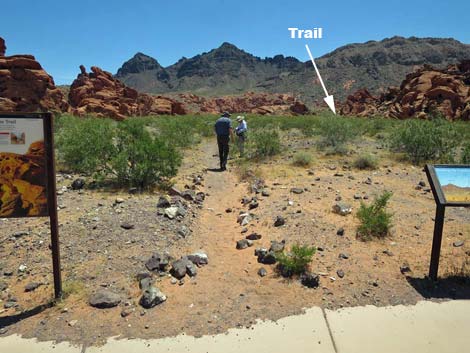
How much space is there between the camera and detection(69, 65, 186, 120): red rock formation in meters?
42.5

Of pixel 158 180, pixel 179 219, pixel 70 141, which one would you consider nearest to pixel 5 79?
pixel 70 141

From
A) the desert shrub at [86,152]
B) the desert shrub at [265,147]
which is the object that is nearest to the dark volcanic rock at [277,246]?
the desert shrub at [86,152]

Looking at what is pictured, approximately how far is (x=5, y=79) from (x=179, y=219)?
3605 cm

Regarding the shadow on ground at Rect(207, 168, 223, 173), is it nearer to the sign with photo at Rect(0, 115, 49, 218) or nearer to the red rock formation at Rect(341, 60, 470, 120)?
the sign with photo at Rect(0, 115, 49, 218)

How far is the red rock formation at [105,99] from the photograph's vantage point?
139 ft

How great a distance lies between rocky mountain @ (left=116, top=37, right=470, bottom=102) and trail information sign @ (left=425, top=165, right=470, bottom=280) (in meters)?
82.3

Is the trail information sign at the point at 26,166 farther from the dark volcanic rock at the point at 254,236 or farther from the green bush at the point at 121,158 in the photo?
the green bush at the point at 121,158

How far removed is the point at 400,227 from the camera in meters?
5.76

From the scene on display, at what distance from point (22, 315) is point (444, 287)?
14.0 feet

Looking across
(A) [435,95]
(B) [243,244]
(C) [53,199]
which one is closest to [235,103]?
(A) [435,95]

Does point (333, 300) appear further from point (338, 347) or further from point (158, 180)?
point (158, 180)

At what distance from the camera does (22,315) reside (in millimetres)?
3666

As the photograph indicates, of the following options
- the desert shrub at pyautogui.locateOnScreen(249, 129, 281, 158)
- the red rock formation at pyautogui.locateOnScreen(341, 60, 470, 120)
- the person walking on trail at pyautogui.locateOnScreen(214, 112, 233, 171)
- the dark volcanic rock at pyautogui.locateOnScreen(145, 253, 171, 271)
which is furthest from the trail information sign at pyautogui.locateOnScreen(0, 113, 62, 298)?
the red rock formation at pyautogui.locateOnScreen(341, 60, 470, 120)

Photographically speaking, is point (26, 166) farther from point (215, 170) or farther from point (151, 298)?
point (215, 170)
